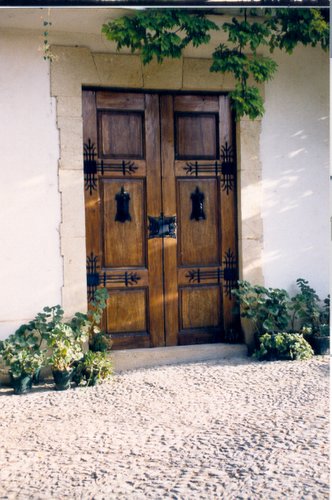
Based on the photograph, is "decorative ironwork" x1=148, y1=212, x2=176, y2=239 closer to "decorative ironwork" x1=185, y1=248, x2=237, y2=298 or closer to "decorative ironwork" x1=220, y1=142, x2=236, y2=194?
"decorative ironwork" x1=185, y1=248, x2=237, y2=298

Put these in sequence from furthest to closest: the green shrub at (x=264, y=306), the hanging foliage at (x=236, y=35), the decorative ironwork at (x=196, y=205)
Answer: the decorative ironwork at (x=196, y=205) → the green shrub at (x=264, y=306) → the hanging foliage at (x=236, y=35)

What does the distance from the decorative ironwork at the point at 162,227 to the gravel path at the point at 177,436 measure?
123cm

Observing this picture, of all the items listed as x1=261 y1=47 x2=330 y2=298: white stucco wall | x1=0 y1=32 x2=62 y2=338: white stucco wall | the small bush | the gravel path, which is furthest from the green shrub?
x1=0 y1=32 x2=62 y2=338: white stucco wall

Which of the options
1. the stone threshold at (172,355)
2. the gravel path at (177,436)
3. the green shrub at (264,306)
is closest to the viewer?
the gravel path at (177,436)

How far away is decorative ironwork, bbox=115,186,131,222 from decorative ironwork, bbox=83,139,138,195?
20 centimetres

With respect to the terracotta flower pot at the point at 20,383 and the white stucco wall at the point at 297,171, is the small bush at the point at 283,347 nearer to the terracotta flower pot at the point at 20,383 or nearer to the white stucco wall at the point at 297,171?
the white stucco wall at the point at 297,171

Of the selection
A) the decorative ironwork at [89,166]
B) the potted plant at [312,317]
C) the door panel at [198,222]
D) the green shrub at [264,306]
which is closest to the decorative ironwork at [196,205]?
the door panel at [198,222]

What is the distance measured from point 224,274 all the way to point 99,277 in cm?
119

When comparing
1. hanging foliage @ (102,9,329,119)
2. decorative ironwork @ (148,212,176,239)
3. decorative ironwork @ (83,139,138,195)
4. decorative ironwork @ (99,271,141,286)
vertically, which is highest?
hanging foliage @ (102,9,329,119)

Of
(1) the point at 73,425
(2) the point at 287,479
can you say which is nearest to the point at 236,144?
(1) the point at 73,425

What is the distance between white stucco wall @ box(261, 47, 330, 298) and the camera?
5.72 m

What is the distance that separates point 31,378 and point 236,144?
2.81m

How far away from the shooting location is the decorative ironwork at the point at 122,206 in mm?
5480

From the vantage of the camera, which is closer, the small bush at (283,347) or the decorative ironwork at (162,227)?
the small bush at (283,347)
